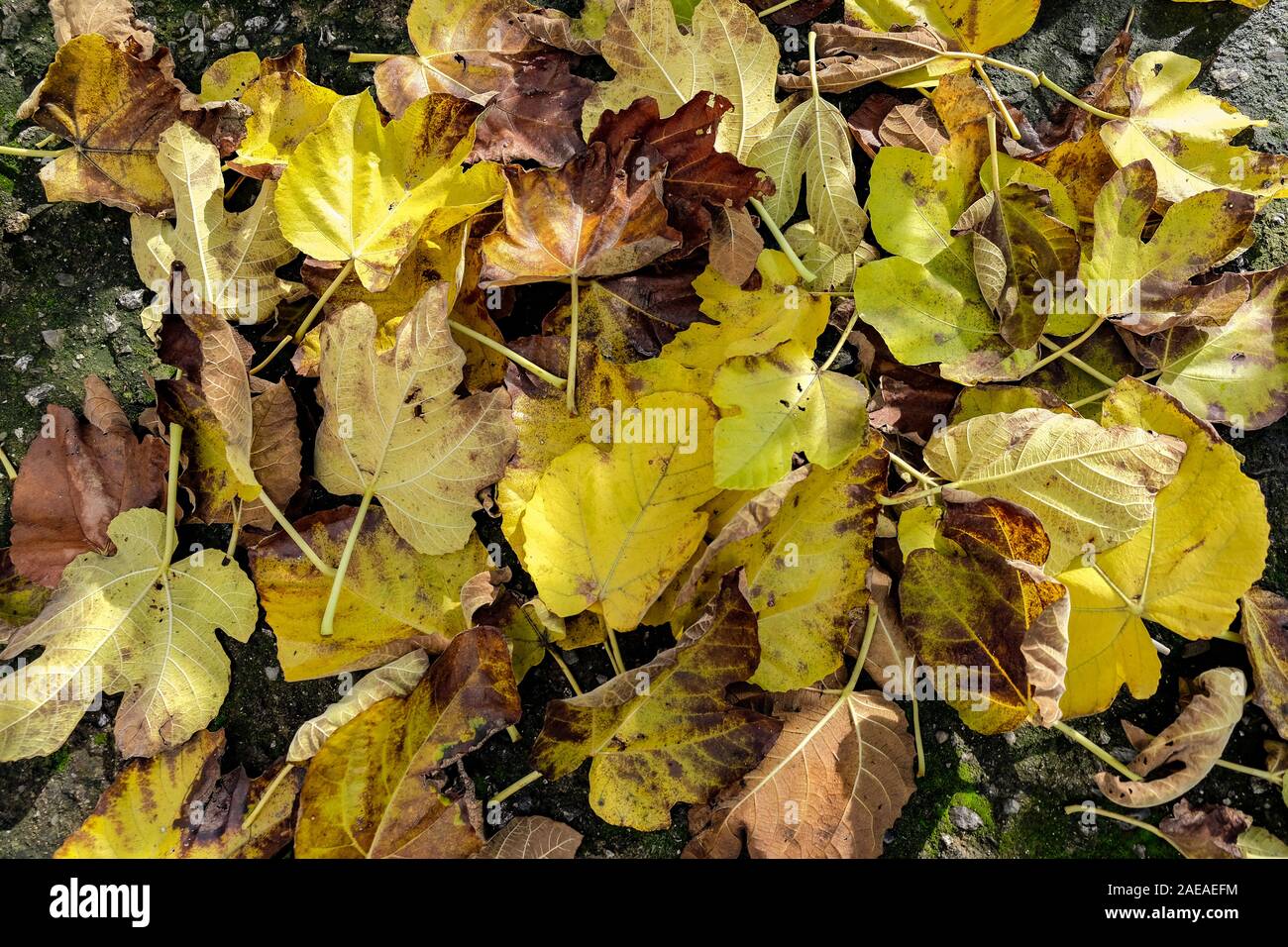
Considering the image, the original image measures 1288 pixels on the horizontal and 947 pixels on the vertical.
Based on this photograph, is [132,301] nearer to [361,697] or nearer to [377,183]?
[377,183]

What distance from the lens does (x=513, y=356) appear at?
1.53 m

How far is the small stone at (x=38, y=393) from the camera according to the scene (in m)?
1.67

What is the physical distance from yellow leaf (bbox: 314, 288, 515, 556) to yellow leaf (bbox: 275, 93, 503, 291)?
112mm

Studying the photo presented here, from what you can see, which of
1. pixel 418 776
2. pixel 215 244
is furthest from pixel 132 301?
pixel 418 776

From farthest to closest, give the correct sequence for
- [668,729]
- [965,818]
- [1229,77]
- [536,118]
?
[1229,77] < [536,118] < [965,818] < [668,729]

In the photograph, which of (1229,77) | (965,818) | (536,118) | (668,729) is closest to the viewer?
(668,729)

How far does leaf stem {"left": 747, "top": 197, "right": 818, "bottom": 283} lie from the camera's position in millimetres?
1603

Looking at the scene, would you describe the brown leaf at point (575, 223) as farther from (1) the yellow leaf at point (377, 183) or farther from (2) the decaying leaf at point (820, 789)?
(2) the decaying leaf at point (820, 789)

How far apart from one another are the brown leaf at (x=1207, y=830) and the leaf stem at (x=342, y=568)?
1.37 metres

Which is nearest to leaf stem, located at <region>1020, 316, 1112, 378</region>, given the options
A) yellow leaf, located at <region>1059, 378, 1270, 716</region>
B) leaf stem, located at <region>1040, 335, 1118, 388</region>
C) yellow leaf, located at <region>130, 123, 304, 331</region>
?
leaf stem, located at <region>1040, 335, 1118, 388</region>

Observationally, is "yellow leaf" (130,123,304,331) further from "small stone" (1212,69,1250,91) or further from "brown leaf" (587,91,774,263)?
"small stone" (1212,69,1250,91)

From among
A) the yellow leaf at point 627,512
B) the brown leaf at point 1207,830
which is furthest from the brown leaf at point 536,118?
the brown leaf at point 1207,830

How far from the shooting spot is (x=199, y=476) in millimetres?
1594

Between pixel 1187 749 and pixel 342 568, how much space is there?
4.46 feet
